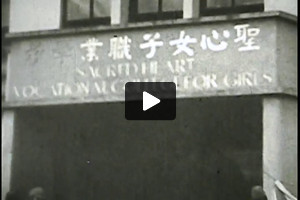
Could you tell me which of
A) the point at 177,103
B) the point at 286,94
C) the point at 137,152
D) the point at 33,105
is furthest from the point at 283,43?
the point at 33,105

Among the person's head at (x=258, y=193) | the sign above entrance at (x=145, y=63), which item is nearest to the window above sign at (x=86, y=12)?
the sign above entrance at (x=145, y=63)

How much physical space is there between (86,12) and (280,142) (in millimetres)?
2012

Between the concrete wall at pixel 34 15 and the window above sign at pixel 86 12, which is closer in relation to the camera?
the concrete wall at pixel 34 15

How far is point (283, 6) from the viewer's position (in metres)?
6.79

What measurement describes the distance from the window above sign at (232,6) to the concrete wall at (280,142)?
2.42 feet

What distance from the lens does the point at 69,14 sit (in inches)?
291

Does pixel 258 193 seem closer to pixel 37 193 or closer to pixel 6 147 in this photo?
pixel 37 193

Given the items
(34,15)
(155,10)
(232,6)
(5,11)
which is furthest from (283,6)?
(5,11)

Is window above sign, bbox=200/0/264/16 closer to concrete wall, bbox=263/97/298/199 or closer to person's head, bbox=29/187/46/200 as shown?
concrete wall, bbox=263/97/298/199

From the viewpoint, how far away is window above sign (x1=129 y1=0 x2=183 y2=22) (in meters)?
7.10

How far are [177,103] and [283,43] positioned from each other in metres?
0.97

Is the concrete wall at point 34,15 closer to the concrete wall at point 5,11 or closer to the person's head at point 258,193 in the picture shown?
the concrete wall at point 5,11

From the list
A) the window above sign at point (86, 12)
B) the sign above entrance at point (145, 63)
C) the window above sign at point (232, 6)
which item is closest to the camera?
the sign above entrance at point (145, 63)

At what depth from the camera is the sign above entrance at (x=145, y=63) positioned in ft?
22.1
